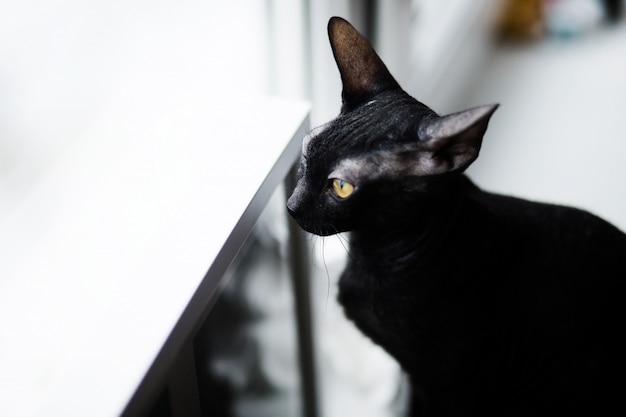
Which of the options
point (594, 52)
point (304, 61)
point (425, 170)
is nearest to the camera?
point (425, 170)

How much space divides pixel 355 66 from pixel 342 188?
0.14m

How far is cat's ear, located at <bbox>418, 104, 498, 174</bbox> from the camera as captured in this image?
23.8 inches

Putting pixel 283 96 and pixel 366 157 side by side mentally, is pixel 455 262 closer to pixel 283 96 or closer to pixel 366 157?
pixel 366 157

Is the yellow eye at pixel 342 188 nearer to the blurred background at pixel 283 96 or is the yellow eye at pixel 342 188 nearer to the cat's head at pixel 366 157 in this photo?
the cat's head at pixel 366 157

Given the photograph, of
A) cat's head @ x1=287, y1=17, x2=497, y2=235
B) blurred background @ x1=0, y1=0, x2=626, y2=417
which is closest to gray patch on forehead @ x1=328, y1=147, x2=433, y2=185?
cat's head @ x1=287, y1=17, x2=497, y2=235

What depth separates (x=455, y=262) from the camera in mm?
795

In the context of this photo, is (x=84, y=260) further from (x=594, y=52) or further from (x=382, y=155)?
(x=594, y=52)

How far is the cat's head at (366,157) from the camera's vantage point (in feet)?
2.19

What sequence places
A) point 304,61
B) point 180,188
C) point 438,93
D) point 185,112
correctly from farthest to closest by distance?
point 438,93 < point 304,61 < point 185,112 < point 180,188

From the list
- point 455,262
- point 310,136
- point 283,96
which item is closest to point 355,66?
point 310,136

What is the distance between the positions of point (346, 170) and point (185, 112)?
11.6 inches

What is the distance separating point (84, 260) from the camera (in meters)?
0.74

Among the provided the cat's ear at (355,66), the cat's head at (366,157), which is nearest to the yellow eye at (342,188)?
the cat's head at (366,157)

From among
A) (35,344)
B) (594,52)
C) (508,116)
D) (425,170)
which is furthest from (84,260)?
(594,52)
